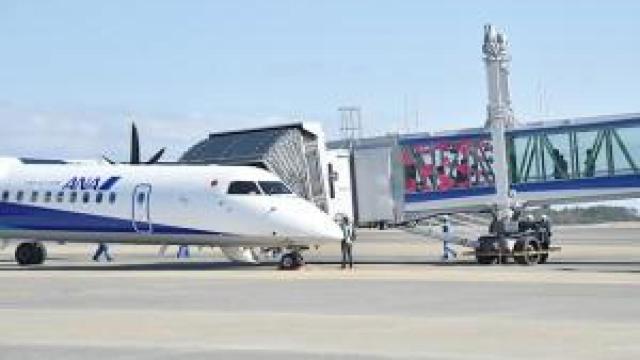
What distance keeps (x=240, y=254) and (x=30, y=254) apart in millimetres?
8467

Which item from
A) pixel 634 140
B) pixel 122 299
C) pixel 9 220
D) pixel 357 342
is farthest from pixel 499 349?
pixel 9 220

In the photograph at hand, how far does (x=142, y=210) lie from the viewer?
131 ft

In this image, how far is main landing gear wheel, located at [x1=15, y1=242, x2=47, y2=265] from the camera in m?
44.2

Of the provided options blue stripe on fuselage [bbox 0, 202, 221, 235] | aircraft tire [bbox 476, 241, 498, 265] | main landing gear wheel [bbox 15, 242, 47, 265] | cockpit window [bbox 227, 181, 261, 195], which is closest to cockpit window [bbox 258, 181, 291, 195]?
cockpit window [bbox 227, 181, 261, 195]

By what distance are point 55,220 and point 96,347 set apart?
26.4m

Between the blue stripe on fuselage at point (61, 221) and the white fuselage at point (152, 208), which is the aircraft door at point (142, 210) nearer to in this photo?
the white fuselage at point (152, 208)

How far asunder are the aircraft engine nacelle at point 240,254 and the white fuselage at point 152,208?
1.72m

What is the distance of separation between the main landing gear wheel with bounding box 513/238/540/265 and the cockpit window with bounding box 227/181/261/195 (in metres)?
10.0

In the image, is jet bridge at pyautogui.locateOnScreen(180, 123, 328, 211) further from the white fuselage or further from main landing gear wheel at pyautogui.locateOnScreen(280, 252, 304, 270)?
main landing gear wheel at pyautogui.locateOnScreen(280, 252, 304, 270)

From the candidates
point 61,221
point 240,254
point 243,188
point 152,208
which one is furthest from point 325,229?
point 61,221

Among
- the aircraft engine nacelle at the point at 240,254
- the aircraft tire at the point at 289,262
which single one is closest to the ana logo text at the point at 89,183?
the aircraft engine nacelle at the point at 240,254

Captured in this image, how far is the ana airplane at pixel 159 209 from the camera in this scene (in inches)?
1500

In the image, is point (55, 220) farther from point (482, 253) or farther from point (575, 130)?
point (575, 130)

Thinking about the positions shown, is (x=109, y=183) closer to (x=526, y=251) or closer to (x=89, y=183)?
(x=89, y=183)
